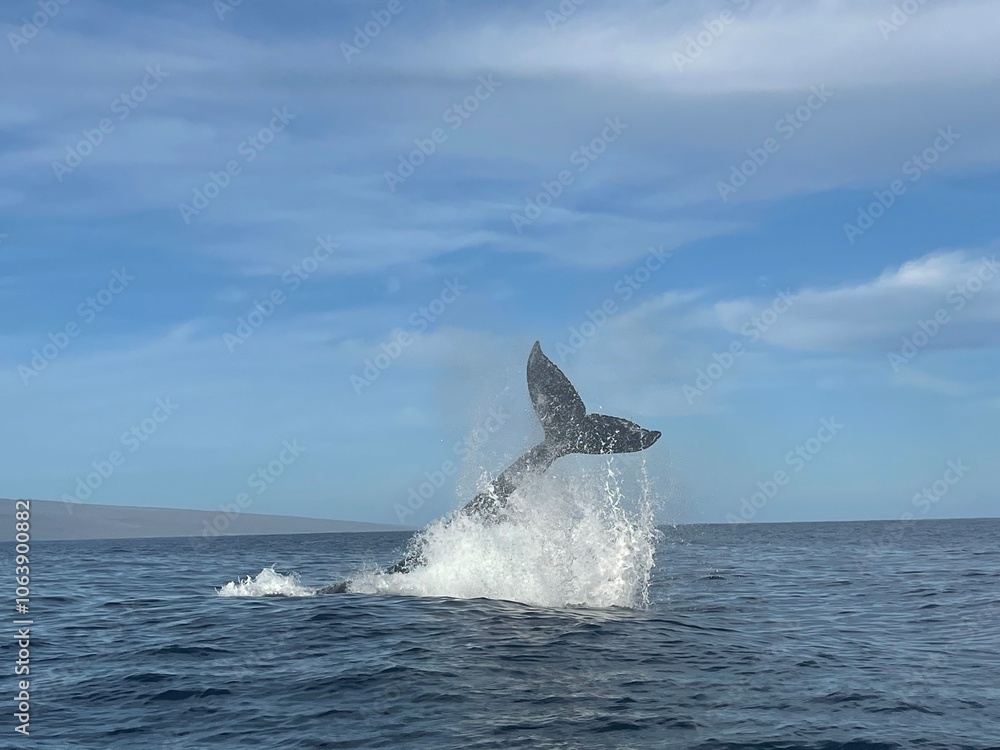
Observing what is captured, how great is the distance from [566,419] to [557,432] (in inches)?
18.0

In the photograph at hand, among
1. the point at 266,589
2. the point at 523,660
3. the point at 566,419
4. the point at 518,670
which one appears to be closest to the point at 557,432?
the point at 566,419

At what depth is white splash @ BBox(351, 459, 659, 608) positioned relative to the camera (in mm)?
20844

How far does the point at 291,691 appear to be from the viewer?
1203 cm

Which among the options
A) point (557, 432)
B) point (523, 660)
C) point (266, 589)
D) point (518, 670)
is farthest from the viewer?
point (266, 589)

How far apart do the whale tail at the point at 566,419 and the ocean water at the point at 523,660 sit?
3.11 m

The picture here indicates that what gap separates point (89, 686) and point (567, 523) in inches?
471

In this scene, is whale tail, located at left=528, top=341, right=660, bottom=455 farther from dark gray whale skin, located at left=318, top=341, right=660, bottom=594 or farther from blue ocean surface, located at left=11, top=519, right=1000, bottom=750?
blue ocean surface, located at left=11, top=519, right=1000, bottom=750

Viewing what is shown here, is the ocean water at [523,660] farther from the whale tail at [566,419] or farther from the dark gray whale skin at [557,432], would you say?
the whale tail at [566,419]

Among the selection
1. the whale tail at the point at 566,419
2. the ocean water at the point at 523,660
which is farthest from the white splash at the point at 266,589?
the whale tail at the point at 566,419

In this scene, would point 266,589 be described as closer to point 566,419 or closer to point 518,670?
point 566,419

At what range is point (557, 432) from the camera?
1914 cm

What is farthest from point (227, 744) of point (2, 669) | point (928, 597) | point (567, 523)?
point (928, 597)

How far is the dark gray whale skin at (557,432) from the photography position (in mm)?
17734

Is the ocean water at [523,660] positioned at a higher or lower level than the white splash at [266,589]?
lower
